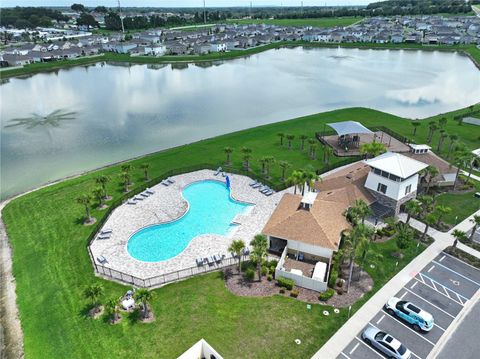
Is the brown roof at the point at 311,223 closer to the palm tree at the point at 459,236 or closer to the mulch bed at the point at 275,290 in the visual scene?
the mulch bed at the point at 275,290

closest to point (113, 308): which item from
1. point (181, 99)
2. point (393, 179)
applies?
point (393, 179)

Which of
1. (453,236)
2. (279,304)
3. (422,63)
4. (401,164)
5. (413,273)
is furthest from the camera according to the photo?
(422,63)

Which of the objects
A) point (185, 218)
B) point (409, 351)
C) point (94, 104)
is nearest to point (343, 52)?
point (94, 104)

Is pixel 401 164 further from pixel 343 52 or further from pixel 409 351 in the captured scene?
pixel 343 52

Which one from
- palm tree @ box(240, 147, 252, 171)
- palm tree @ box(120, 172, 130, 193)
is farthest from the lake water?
palm tree @ box(240, 147, 252, 171)

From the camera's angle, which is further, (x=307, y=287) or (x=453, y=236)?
(x=453, y=236)

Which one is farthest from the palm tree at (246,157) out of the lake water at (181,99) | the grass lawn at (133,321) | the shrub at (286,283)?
the shrub at (286,283)
